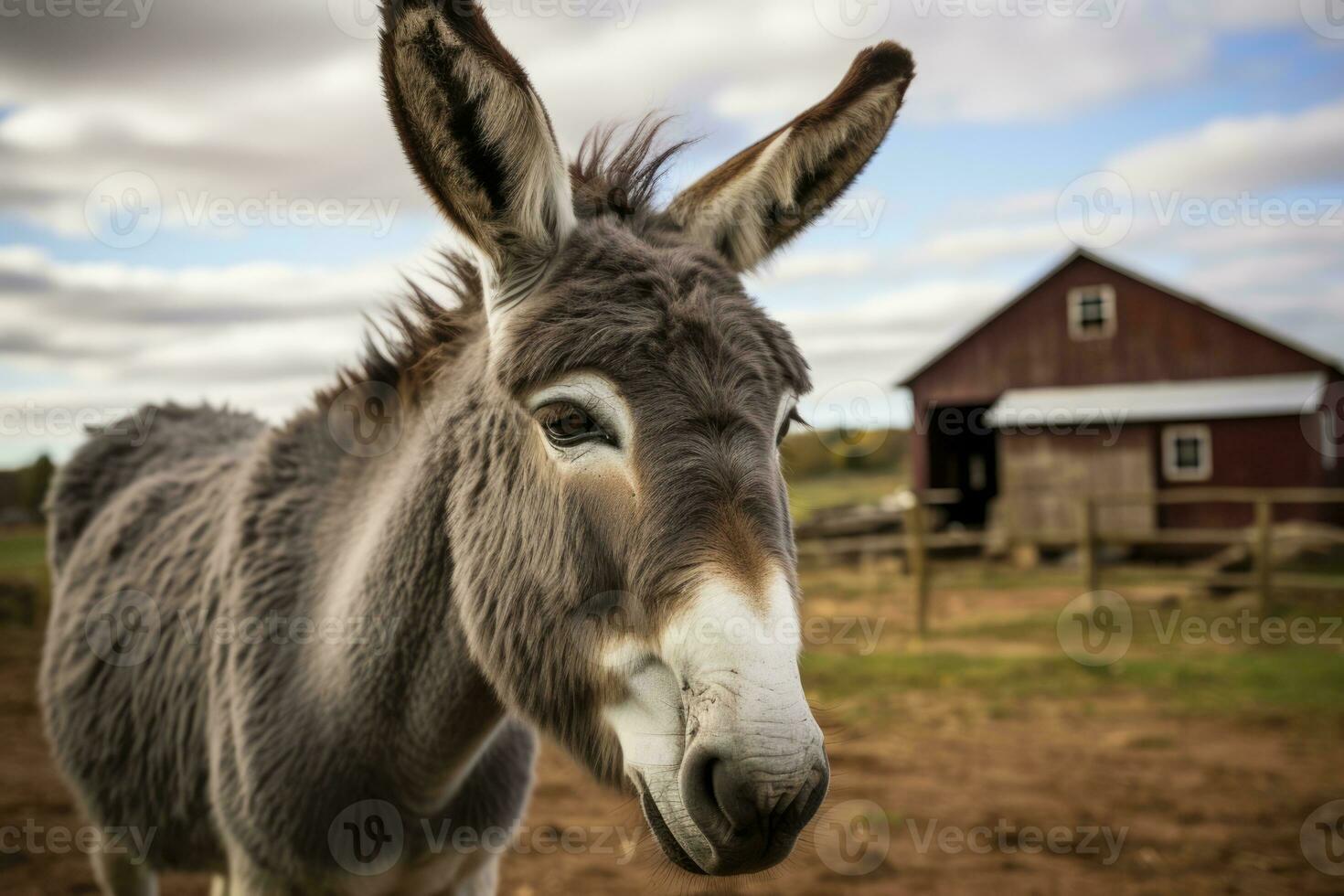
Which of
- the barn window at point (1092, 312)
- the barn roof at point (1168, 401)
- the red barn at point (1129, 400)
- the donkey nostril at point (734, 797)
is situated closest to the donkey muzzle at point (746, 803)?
the donkey nostril at point (734, 797)

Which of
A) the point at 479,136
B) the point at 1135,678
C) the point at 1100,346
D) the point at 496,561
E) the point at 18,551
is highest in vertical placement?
the point at 1100,346

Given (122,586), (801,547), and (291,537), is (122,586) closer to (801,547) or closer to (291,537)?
(291,537)

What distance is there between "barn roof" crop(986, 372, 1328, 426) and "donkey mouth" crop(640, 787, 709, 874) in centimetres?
2223

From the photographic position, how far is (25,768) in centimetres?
776

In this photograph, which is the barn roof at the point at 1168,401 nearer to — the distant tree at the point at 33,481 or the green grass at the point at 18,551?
the distant tree at the point at 33,481

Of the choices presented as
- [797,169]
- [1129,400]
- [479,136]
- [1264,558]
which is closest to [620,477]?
[479,136]

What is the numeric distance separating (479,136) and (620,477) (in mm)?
911

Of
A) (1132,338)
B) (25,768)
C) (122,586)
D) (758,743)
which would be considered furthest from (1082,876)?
(1132,338)

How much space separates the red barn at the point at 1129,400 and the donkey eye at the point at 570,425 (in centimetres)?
2009

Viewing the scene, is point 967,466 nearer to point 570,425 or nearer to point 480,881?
point 480,881

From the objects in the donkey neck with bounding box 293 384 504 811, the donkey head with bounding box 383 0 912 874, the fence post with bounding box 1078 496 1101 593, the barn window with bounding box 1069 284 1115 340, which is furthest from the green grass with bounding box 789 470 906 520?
the donkey head with bounding box 383 0 912 874

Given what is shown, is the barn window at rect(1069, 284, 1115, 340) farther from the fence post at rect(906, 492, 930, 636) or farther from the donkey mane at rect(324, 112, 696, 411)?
the donkey mane at rect(324, 112, 696, 411)

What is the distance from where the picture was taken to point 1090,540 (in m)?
14.2

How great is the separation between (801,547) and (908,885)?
1503 centimetres
